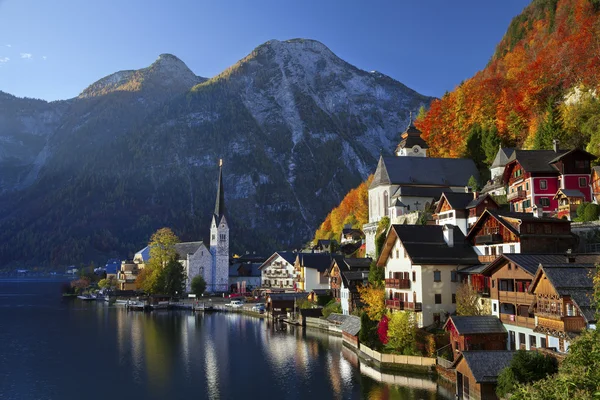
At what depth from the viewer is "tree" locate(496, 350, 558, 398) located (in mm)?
29433

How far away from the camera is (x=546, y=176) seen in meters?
55.2

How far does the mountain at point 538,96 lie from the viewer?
6612 centimetres

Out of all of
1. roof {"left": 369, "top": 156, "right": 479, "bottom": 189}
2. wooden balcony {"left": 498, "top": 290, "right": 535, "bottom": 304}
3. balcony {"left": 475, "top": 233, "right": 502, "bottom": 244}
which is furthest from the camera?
roof {"left": 369, "top": 156, "right": 479, "bottom": 189}

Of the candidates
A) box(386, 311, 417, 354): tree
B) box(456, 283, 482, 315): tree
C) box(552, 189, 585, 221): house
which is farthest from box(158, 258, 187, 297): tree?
box(552, 189, 585, 221): house

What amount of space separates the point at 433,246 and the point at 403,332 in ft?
29.7

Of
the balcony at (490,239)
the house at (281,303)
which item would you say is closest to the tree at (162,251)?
the house at (281,303)

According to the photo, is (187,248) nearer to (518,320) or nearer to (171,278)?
(171,278)

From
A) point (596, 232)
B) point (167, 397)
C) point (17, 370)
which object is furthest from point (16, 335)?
point (596, 232)

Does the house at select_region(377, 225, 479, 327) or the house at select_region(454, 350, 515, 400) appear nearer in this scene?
the house at select_region(454, 350, 515, 400)

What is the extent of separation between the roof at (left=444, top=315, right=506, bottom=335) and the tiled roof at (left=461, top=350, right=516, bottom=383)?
5.16 metres

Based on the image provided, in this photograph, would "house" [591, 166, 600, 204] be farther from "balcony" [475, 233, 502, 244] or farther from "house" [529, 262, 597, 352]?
"house" [529, 262, 597, 352]

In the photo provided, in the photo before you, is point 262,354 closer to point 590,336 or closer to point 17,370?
point 17,370

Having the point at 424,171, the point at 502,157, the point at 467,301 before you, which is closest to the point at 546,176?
the point at 502,157

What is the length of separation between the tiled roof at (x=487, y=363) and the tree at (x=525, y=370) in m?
1.68
